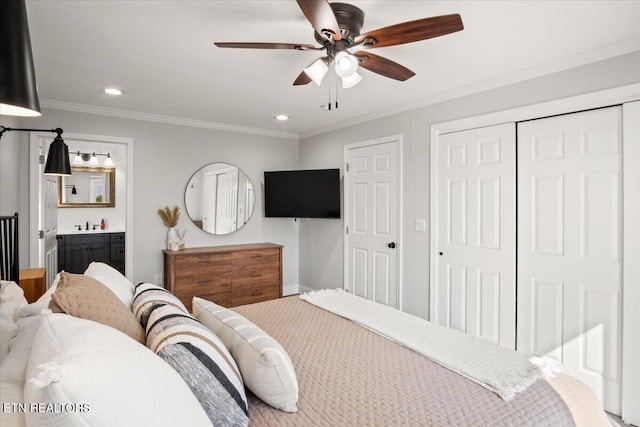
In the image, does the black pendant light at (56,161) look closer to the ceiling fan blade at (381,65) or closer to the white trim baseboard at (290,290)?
the ceiling fan blade at (381,65)

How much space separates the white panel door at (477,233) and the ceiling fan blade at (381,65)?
1228 millimetres

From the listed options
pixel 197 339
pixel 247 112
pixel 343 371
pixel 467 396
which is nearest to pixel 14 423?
pixel 197 339

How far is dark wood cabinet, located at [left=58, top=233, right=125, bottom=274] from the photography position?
5.54 m

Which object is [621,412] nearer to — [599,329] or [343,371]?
[599,329]

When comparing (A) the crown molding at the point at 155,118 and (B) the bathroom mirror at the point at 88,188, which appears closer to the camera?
(A) the crown molding at the point at 155,118

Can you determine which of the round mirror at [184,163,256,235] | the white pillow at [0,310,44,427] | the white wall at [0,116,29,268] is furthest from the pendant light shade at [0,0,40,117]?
the round mirror at [184,163,256,235]

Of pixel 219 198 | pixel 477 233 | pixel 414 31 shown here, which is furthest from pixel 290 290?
pixel 414 31

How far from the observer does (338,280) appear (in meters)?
4.61

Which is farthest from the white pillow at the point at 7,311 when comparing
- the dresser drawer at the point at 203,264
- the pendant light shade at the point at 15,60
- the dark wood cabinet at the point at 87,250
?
the dark wood cabinet at the point at 87,250

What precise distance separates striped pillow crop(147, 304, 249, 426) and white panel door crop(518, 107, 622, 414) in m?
2.47

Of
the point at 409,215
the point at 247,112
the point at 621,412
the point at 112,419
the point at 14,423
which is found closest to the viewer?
the point at 112,419

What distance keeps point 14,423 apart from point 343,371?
1.09 m

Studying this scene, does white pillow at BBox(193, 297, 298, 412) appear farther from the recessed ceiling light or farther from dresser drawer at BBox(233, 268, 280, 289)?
dresser drawer at BBox(233, 268, 280, 289)

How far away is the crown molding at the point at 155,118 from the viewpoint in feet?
11.7
